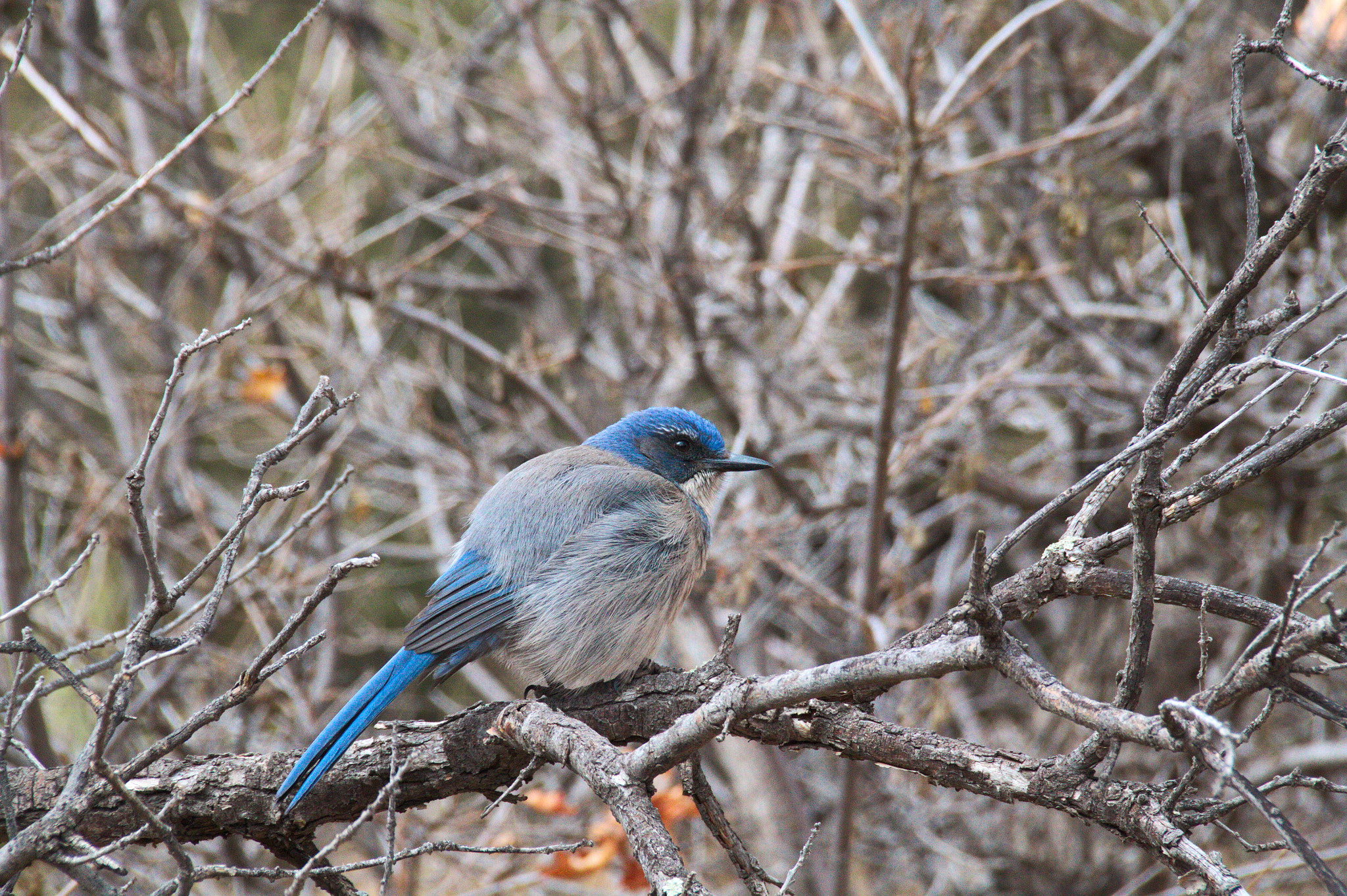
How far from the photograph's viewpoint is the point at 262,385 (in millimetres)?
5168

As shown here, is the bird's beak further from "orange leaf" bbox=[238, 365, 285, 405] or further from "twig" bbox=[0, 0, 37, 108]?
"twig" bbox=[0, 0, 37, 108]

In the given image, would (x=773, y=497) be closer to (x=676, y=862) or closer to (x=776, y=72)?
(x=776, y=72)

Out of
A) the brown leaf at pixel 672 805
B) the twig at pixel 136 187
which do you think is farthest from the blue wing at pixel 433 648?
the brown leaf at pixel 672 805

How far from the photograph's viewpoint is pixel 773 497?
6.20 meters

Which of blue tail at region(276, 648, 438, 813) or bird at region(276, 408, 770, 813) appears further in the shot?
bird at region(276, 408, 770, 813)

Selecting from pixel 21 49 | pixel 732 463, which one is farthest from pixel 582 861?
pixel 21 49

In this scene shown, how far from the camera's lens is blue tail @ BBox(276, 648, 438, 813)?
267 centimetres

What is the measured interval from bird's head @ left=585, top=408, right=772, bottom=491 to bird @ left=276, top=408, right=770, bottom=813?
32cm

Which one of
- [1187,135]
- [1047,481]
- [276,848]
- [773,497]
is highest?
[1187,135]

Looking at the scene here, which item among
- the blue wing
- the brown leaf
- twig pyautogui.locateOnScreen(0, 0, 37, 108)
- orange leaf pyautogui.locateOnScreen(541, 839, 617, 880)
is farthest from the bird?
twig pyautogui.locateOnScreen(0, 0, 37, 108)

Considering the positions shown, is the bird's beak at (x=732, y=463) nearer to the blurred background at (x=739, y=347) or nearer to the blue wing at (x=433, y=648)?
the blurred background at (x=739, y=347)

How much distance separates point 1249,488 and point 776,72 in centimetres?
370

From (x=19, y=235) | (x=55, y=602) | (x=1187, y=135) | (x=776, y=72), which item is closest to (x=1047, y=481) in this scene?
(x=1187, y=135)

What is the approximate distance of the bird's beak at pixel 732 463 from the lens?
165 inches
